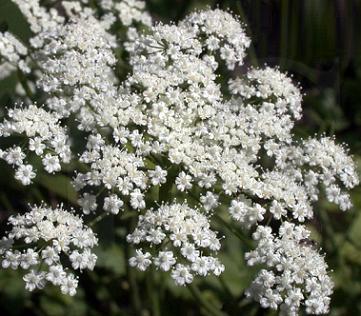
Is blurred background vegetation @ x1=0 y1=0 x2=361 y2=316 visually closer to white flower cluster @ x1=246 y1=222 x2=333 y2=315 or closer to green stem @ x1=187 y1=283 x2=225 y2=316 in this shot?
green stem @ x1=187 y1=283 x2=225 y2=316

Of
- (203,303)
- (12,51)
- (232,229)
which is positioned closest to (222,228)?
(203,303)

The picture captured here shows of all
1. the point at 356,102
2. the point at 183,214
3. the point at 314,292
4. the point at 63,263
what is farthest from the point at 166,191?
the point at 356,102

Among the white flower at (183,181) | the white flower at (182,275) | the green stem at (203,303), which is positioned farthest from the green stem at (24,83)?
the white flower at (182,275)

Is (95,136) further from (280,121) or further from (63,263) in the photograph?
(280,121)

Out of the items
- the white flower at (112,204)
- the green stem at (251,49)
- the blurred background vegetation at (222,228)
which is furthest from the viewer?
the green stem at (251,49)

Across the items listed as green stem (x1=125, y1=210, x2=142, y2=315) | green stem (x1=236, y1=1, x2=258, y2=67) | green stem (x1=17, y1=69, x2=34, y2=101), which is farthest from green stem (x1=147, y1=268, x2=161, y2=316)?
green stem (x1=236, y1=1, x2=258, y2=67)

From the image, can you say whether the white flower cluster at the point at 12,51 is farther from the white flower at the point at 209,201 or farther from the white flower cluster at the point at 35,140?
the white flower at the point at 209,201

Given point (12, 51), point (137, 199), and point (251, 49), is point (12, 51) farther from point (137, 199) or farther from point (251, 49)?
point (251, 49)
